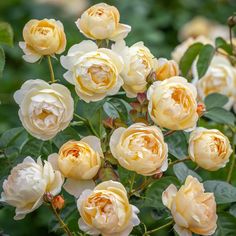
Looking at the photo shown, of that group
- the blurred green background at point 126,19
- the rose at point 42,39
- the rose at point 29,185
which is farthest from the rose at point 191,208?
the blurred green background at point 126,19

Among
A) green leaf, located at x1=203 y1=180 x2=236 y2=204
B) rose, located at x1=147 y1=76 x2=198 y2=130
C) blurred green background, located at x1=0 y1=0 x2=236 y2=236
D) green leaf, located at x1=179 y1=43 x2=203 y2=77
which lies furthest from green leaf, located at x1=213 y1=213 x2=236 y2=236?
blurred green background, located at x1=0 y1=0 x2=236 y2=236

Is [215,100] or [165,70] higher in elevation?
[165,70]

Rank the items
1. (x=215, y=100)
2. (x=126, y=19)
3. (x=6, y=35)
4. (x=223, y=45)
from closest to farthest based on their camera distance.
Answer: (x=6, y=35) < (x=215, y=100) < (x=223, y=45) < (x=126, y=19)

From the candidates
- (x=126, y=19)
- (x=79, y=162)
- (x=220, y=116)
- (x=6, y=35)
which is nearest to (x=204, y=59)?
(x=220, y=116)

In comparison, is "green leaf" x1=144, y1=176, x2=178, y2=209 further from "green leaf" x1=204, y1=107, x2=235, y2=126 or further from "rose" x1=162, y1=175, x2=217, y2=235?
"green leaf" x1=204, y1=107, x2=235, y2=126

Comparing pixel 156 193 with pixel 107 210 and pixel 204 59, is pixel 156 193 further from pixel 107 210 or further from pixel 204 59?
pixel 204 59

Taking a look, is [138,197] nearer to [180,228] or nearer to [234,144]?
[180,228]
